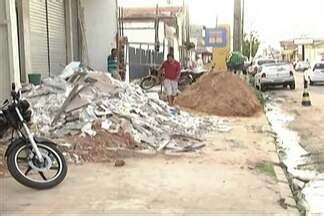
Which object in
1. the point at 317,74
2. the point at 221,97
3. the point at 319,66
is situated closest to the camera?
the point at 221,97

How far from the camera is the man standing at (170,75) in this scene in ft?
63.5

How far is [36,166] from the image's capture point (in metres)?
7.70

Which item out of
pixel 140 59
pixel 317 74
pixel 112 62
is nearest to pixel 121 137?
pixel 112 62

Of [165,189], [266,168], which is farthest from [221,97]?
[165,189]

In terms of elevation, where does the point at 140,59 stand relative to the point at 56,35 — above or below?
below

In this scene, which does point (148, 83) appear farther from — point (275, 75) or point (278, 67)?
point (278, 67)

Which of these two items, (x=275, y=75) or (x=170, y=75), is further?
(x=275, y=75)

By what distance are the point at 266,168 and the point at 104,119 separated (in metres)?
3.62

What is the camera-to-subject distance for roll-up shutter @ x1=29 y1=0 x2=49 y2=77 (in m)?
16.6

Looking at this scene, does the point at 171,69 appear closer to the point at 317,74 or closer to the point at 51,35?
the point at 51,35

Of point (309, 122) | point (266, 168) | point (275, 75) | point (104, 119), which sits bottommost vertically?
point (309, 122)

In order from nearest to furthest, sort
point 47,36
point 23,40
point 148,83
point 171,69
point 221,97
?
1. point 23,40
2. point 47,36
3. point 171,69
4. point 221,97
5. point 148,83

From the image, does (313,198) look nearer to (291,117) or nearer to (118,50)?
(291,117)

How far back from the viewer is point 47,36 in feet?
59.0
